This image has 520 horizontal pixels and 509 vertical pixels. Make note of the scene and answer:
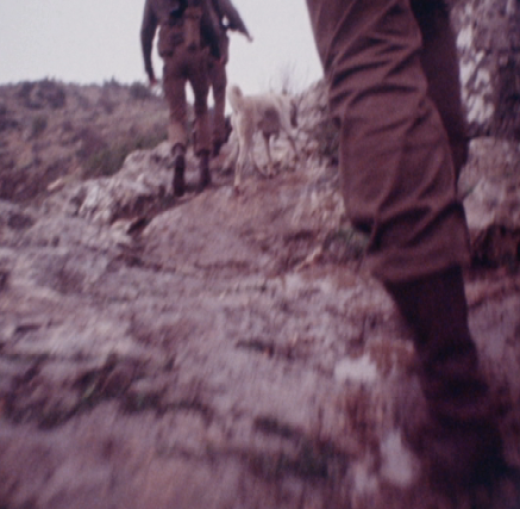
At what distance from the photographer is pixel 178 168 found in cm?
392

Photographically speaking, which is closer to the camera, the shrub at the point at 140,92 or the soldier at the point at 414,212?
the soldier at the point at 414,212

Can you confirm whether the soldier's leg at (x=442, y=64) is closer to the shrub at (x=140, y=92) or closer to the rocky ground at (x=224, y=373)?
the rocky ground at (x=224, y=373)

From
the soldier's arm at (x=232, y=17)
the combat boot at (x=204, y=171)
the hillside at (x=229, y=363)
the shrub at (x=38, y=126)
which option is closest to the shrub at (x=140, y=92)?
the shrub at (x=38, y=126)

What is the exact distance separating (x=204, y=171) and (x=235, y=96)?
3.06 ft

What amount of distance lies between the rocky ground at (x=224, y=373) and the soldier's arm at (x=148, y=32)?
2433 millimetres

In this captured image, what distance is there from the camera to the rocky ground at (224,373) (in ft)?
2.14

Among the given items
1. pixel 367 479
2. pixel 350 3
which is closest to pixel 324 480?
pixel 367 479

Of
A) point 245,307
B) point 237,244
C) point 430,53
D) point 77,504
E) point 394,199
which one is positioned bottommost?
point 237,244

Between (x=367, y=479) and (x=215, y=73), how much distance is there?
168 inches

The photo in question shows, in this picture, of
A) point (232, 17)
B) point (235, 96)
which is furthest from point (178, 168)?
point (232, 17)

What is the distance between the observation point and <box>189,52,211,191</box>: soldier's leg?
366 cm

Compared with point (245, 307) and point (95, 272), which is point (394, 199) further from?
point (95, 272)

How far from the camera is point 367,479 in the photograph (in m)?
0.69

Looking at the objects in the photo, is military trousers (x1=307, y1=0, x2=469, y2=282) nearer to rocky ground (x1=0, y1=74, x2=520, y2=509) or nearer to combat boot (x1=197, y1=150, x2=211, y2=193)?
rocky ground (x1=0, y1=74, x2=520, y2=509)
